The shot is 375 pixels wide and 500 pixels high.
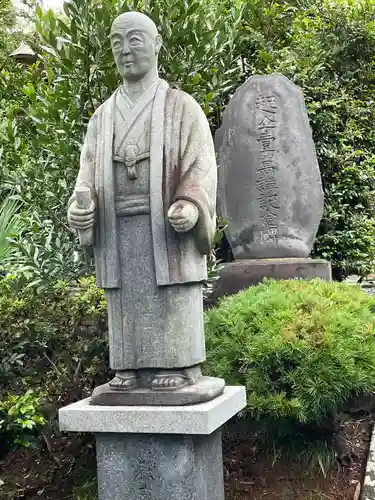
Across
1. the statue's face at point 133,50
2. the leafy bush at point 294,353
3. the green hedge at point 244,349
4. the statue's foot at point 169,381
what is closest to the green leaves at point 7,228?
the green hedge at point 244,349

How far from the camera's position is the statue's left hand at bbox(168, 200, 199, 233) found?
3.15m

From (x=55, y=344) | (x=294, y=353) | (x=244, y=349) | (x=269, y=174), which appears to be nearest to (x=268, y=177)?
(x=269, y=174)

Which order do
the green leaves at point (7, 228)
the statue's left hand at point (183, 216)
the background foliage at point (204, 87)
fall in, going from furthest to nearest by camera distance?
the background foliage at point (204, 87) → the green leaves at point (7, 228) → the statue's left hand at point (183, 216)

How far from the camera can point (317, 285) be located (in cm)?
546

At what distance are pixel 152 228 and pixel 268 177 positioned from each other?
3.92m

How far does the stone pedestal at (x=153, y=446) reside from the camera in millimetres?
3197

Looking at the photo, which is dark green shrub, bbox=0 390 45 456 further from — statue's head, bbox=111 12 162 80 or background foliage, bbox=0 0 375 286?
statue's head, bbox=111 12 162 80

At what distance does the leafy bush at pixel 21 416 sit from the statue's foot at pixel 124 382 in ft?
2.95

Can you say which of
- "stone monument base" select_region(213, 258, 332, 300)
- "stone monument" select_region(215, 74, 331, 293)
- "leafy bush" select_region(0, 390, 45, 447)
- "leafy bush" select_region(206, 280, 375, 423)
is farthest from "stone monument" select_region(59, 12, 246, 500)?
"stone monument" select_region(215, 74, 331, 293)

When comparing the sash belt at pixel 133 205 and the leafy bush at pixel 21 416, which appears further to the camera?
the leafy bush at pixel 21 416

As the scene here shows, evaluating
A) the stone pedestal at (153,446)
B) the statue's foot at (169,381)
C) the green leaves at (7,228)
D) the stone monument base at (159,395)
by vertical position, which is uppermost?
the green leaves at (7,228)

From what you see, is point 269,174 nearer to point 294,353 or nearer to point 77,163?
point 77,163

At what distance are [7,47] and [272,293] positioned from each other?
8743 mm

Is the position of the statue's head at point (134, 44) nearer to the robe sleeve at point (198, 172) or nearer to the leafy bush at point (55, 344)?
the robe sleeve at point (198, 172)
